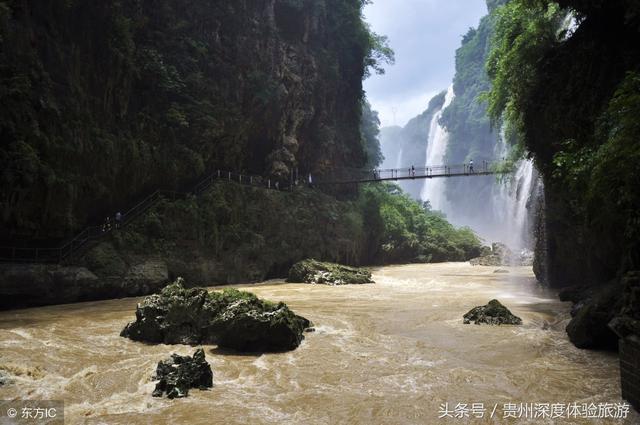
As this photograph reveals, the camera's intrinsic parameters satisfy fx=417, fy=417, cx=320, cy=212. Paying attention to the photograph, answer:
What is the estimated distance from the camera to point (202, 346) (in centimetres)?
805

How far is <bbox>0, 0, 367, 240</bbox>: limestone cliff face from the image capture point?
1398 cm

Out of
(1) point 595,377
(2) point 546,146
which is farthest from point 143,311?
(2) point 546,146

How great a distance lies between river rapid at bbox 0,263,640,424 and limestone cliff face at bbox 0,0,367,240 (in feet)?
19.5

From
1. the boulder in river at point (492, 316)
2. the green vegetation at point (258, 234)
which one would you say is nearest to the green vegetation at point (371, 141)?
the green vegetation at point (258, 234)

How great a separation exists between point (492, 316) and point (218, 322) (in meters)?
6.58

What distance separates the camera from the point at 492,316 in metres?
10.2

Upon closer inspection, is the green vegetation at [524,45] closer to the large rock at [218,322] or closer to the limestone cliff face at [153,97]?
the large rock at [218,322]

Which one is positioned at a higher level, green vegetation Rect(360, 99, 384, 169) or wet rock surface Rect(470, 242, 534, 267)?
green vegetation Rect(360, 99, 384, 169)

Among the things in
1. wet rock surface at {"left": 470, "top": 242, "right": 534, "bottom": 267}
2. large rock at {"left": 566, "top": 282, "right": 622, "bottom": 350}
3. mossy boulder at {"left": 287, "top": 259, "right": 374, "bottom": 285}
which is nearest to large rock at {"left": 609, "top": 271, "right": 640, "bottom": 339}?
large rock at {"left": 566, "top": 282, "right": 622, "bottom": 350}

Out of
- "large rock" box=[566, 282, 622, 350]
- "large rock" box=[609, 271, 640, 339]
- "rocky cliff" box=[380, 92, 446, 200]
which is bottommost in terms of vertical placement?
"large rock" box=[566, 282, 622, 350]

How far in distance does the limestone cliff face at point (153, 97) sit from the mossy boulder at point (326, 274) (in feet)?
24.3

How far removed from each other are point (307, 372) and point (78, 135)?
13823 millimetres

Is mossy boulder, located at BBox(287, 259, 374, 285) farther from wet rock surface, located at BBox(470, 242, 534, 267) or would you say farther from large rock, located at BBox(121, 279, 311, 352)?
wet rock surface, located at BBox(470, 242, 534, 267)

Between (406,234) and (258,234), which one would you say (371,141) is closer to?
(406,234)
